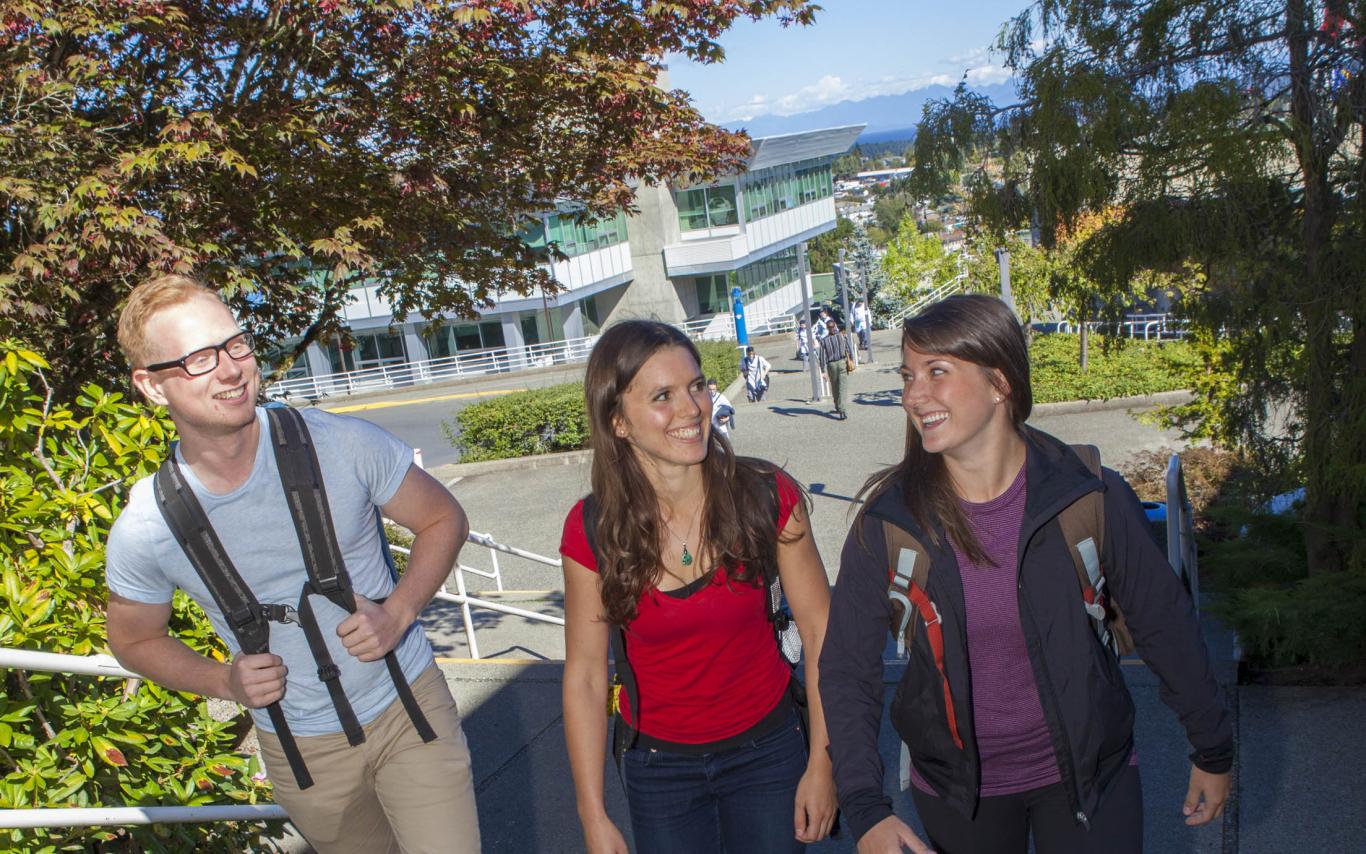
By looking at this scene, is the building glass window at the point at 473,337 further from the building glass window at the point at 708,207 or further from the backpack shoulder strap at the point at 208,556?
the backpack shoulder strap at the point at 208,556

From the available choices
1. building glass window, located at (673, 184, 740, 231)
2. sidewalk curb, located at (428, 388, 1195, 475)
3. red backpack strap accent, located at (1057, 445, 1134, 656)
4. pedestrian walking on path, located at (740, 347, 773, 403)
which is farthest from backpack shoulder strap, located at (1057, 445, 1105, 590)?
building glass window, located at (673, 184, 740, 231)

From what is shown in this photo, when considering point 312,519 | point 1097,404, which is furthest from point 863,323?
point 312,519

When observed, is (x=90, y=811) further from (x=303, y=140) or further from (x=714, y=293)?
(x=714, y=293)

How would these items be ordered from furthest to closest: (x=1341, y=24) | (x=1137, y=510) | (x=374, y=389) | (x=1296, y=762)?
(x=374, y=389) → (x=1341, y=24) → (x=1296, y=762) → (x=1137, y=510)

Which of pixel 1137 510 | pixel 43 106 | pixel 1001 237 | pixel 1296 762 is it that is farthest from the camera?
pixel 1001 237

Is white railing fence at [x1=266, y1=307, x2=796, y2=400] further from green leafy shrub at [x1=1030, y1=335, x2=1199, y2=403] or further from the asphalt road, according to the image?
green leafy shrub at [x1=1030, y1=335, x2=1199, y2=403]

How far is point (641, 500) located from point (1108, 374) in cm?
1659

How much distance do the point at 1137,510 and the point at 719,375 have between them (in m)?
23.1

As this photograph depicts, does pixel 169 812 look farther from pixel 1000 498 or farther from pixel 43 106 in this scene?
pixel 43 106

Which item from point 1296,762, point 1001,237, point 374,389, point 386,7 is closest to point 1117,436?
point 1001,237

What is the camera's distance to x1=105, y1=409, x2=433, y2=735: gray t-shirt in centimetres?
240

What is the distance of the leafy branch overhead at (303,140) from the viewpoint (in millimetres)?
5621

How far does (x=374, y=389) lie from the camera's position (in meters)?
42.5

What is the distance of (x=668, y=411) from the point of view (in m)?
2.62
